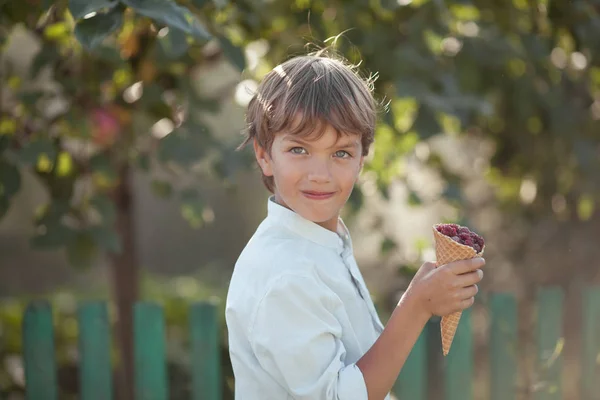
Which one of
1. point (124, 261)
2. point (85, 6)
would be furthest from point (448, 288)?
point (124, 261)

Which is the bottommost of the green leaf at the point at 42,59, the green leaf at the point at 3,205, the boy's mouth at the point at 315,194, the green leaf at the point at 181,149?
the green leaf at the point at 3,205

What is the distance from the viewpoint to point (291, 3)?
3.22 m

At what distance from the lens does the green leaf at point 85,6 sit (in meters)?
1.85

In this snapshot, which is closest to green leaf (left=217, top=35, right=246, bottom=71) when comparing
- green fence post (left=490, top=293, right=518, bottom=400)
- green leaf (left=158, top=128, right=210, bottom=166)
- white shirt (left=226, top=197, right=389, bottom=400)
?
green leaf (left=158, top=128, right=210, bottom=166)

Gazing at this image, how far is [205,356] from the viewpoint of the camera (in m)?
2.99

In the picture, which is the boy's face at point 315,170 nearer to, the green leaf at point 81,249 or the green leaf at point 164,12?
the green leaf at point 164,12

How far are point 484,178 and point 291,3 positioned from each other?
6.02 feet

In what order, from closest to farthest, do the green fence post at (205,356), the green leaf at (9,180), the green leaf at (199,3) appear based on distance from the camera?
the green leaf at (199,3) → the green leaf at (9,180) → the green fence post at (205,356)

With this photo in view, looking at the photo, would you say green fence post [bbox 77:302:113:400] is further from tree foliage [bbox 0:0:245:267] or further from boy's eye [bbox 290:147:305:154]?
boy's eye [bbox 290:147:305:154]

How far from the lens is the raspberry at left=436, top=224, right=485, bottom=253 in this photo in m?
1.60

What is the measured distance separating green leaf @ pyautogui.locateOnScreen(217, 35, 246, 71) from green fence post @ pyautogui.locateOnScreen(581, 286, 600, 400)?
164cm

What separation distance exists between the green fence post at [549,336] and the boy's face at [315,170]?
175cm

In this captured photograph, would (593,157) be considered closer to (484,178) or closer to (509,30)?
(509,30)

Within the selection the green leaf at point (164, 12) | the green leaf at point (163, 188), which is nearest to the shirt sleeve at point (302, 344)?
the green leaf at point (164, 12)
